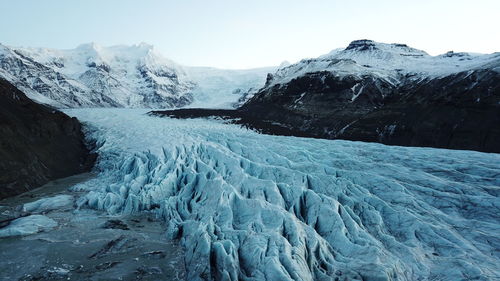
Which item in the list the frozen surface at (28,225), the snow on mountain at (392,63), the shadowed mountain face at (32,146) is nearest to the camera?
the frozen surface at (28,225)

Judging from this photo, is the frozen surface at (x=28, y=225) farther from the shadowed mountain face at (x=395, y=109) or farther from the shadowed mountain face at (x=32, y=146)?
the shadowed mountain face at (x=395, y=109)

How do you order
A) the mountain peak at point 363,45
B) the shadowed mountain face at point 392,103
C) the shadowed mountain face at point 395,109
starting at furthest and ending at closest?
the mountain peak at point 363,45, the shadowed mountain face at point 392,103, the shadowed mountain face at point 395,109

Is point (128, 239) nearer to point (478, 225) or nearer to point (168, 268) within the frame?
point (168, 268)

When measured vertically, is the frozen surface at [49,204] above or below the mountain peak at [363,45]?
below

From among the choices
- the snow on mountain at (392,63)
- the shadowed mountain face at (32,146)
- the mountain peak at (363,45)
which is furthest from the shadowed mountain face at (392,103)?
the shadowed mountain face at (32,146)

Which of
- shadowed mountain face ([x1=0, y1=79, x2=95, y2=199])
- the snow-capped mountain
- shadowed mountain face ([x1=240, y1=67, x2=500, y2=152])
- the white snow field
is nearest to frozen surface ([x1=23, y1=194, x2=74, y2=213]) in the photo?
the white snow field

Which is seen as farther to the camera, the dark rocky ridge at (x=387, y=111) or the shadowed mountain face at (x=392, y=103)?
the shadowed mountain face at (x=392, y=103)

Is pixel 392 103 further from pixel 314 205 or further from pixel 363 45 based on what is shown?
pixel 363 45

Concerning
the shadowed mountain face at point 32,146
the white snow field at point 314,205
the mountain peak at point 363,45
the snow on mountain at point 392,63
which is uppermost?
the mountain peak at point 363,45

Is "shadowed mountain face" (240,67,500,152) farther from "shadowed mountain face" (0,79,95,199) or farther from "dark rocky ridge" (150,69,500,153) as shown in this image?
"shadowed mountain face" (0,79,95,199)
